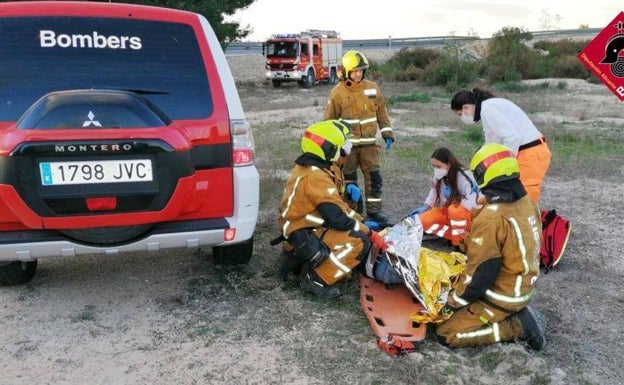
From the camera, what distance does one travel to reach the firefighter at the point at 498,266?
10.3ft

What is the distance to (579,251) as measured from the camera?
198 inches


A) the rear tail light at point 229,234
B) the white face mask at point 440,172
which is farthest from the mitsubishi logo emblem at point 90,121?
the white face mask at point 440,172

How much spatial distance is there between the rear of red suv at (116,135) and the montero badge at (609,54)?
30.8 feet

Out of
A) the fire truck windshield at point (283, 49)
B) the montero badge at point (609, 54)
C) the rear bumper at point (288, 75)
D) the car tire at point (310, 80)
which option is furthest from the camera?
the car tire at point (310, 80)

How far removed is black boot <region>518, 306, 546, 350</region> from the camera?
3.23 meters

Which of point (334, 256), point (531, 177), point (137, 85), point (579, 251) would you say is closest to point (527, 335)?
point (334, 256)

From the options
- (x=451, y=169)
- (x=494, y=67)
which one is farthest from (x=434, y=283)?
(x=494, y=67)

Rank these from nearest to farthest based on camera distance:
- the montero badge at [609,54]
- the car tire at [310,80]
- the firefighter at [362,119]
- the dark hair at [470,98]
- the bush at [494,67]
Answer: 1. the dark hair at [470,98]
2. the firefighter at [362,119]
3. the montero badge at [609,54]
4. the bush at [494,67]
5. the car tire at [310,80]

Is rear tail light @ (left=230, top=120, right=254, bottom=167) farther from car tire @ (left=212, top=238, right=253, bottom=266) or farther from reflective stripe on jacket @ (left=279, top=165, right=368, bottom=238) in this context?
car tire @ (left=212, top=238, right=253, bottom=266)

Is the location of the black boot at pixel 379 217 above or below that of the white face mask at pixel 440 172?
below

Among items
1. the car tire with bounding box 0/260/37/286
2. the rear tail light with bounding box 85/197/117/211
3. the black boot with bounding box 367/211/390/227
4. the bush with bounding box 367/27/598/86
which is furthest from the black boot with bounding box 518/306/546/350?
the bush with bounding box 367/27/598/86

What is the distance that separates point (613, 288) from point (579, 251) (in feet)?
2.79

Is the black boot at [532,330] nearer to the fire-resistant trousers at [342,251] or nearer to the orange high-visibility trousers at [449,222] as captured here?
the fire-resistant trousers at [342,251]

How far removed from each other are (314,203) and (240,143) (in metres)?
0.70
